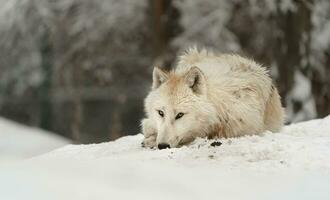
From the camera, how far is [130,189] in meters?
5.38

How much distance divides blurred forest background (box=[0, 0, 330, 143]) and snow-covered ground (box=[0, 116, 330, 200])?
9495 mm

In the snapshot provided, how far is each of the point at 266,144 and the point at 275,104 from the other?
6.47 feet

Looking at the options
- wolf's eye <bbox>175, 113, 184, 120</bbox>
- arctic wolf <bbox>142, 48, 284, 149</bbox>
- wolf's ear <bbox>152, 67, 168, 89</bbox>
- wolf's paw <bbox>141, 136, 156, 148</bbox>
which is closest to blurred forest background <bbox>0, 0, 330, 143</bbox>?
arctic wolf <bbox>142, 48, 284, 149</bbox>

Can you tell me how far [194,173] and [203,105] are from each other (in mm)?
2127

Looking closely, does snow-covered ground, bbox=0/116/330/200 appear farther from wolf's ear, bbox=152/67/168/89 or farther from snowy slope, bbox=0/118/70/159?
wolf's ear, bbox=152/67/168/89

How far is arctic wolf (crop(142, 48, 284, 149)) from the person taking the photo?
806 cm

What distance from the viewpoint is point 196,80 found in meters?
8.27

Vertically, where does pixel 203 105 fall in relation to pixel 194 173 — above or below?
above

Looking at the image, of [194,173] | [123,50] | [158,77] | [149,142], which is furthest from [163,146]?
[123,50]

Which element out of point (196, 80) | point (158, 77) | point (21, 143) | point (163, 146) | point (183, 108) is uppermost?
point (158, 77)

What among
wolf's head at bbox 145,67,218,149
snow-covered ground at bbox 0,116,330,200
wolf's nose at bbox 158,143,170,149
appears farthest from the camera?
wolf's head at bbox 145,67,218,149

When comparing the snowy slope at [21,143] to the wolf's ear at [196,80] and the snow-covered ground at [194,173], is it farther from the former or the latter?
the wolf's ear at [196,80]

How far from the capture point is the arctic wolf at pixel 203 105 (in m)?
8.06

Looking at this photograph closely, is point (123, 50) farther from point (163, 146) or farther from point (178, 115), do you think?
point (163, 146)
